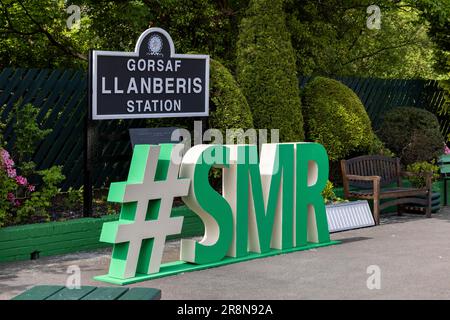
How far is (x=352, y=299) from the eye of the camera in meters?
7.12

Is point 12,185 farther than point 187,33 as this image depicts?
No

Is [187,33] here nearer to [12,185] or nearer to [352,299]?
[12,185]

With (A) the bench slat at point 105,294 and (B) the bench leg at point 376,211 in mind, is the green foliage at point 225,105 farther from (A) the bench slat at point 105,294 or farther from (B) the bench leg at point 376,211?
(A) the bench slat at point 105,294

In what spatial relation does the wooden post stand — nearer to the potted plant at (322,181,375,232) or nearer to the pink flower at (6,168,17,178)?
the pink flower at (6,168,17,178)

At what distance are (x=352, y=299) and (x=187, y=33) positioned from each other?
9.07 metres

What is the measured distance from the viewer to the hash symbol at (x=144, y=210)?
7.72 m

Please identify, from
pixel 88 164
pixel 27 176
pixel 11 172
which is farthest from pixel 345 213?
pixel 11 172

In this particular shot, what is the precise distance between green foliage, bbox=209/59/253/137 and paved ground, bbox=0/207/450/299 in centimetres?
210

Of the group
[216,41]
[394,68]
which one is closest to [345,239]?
[216,41]

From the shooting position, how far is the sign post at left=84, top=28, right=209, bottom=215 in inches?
382

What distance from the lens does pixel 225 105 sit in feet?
36.9

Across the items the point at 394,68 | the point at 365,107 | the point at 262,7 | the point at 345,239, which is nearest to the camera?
the point at 345,239

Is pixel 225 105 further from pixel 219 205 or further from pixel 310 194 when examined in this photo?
pixel 219 205
